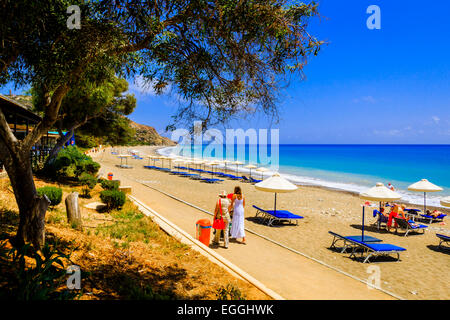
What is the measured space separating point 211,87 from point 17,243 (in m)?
4.67

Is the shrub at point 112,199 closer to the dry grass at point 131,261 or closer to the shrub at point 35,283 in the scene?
the dry grass at point 131,261

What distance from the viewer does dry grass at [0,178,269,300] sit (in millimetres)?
4449

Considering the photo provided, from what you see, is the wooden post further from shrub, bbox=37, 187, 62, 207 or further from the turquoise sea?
the turquoise sea

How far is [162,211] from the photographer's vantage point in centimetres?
1201

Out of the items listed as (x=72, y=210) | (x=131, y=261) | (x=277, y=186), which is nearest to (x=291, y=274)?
(x=131, y=261)

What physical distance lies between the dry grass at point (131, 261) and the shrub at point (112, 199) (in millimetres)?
1687

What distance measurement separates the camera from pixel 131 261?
566 cm

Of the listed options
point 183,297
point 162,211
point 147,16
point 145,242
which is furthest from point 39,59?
point 162,211

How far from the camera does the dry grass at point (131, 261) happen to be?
14.6 feet

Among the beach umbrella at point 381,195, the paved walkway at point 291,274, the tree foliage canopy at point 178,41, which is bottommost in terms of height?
the paved walkway at point 291,274

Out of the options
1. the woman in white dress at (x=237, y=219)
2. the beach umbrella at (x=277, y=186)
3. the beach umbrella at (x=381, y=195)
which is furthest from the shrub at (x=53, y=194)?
the beach umbrella at (x=381, y=195)

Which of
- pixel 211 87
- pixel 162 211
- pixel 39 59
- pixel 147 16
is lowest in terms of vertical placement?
pixel 162 211

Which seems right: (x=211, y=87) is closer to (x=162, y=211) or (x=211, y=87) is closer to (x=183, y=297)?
(x=183, y=297)

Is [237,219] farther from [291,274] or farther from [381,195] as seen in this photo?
[381,195]
